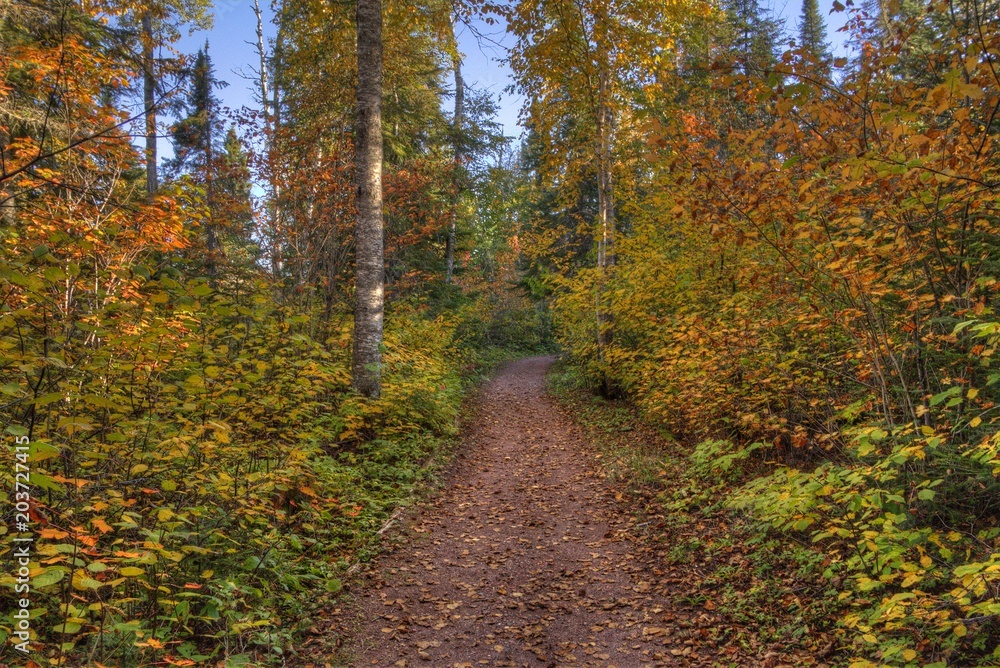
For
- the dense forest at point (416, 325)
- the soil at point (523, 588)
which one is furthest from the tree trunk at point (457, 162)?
the soil at point (523, 588)

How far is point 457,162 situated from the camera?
18.3m

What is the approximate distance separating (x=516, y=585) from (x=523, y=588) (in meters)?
0.10

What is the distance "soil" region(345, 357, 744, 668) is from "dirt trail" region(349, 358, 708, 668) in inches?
0.5

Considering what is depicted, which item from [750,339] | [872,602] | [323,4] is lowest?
[872,602]

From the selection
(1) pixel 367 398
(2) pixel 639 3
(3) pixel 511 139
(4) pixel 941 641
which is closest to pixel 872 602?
(4) pixel 941 641

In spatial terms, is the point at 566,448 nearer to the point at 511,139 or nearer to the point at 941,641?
the point at 941,641

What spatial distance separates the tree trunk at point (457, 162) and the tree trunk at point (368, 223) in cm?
854

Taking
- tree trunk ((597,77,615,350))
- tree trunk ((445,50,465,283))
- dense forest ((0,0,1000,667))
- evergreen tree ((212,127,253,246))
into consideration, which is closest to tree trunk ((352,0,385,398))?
dense forest ((0,0,1000,667))

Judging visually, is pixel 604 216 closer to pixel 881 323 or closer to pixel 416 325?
pixel 416 325

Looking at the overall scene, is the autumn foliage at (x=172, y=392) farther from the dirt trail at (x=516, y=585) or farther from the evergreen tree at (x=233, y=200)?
the dirt trail at (x=516, y=585)

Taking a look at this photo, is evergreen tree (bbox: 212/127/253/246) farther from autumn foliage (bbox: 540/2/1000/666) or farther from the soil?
autumn foliage (bbox: 540/2/1000/666)

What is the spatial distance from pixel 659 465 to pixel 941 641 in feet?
15.5

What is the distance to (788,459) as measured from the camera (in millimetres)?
6848

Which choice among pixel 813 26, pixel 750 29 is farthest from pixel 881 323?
pixel 813 26
